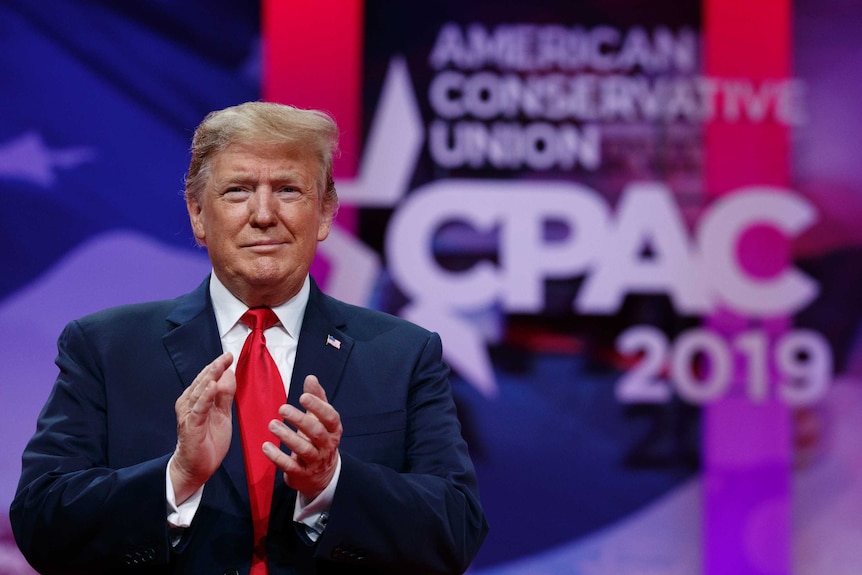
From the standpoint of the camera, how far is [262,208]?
5.96ft

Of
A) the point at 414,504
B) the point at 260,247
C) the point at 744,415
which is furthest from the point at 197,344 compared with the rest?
the point at 744,415

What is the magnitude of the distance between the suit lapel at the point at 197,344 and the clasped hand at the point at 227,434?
11 cm

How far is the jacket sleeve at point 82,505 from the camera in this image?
160 centimetres

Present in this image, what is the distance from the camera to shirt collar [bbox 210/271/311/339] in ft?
Answer: 6.14

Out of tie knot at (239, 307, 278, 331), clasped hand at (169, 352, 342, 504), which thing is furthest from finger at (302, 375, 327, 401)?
tie knot at (239, 307, 278, 331)

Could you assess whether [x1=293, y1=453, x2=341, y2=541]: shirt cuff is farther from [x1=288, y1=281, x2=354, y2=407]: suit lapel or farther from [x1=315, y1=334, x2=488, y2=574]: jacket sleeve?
[x1=288, y1=281, x2=354, y2=407]: suit lapel

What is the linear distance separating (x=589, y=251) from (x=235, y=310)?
230cm

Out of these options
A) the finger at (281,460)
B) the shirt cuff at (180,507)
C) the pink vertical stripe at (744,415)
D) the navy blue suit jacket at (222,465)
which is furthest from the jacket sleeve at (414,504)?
the pink vertical stripe at (744,415)

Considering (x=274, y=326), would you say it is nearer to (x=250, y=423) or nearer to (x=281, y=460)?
(x=250, y=423)

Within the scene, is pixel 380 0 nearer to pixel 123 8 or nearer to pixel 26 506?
pixel 123 8

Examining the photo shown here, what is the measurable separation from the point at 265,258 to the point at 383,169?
213 cm

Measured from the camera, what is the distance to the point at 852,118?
405 centimetres

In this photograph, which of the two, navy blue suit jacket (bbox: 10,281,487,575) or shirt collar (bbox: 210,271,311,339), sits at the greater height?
shirt collar (bbox: 210,271,311,339)

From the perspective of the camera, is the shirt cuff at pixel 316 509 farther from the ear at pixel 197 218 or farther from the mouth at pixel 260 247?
the ear at pixel 197 218
